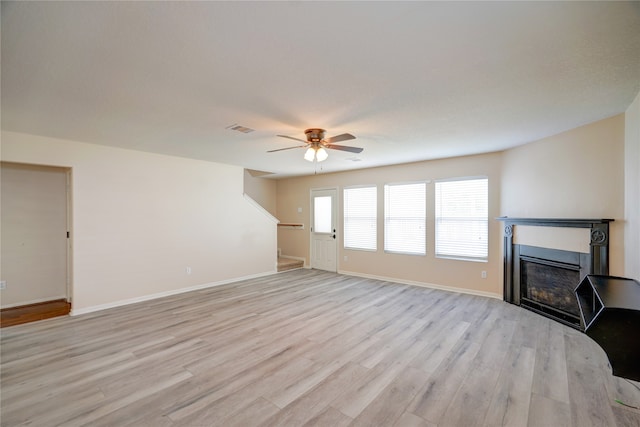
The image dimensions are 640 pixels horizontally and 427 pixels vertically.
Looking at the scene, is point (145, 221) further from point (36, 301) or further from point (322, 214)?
point (322, 214)

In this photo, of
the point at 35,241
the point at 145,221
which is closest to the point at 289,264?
the point at 145,221

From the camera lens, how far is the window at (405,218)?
5.68m

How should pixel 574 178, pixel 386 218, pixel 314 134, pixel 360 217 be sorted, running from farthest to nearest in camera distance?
pixel 360 217
pixel 386 218
pixel 574 178
pixel 314 134

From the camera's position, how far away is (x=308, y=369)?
263 centimetres

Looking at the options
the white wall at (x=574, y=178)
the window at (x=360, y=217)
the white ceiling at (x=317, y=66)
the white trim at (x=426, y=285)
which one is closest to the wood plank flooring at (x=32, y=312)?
the white ceiling at (x=317, y=66)

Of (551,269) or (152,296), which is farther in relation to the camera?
(152,296)

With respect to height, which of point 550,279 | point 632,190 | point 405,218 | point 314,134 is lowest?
point 550,279

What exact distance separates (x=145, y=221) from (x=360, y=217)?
14.4 ft

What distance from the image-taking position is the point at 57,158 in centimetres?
395

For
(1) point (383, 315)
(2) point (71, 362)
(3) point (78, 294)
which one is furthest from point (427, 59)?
(3) point (78, 294)

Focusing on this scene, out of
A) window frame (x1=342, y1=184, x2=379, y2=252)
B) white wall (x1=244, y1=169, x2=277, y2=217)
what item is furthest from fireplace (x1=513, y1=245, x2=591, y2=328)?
white wall (x1=244, y1=169, x2=277, y2=217)

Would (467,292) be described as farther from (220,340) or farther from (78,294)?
(78,294)

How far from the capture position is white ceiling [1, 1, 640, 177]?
1526mm

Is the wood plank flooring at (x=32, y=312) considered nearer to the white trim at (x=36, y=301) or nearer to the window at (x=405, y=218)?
the white trim at (x=36, y=301)
